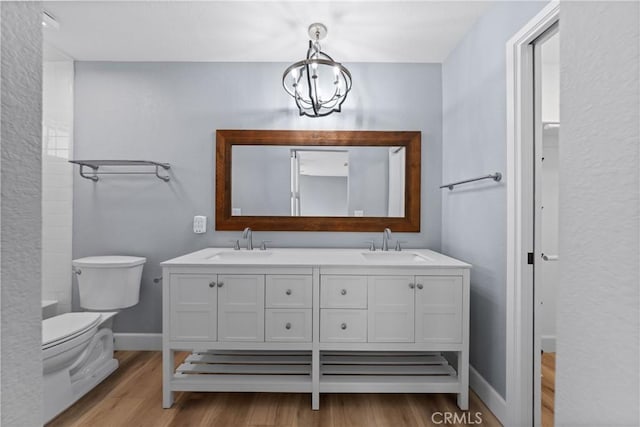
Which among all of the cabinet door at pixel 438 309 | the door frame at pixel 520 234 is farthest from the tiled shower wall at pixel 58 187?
the door frame at pixel 520 234

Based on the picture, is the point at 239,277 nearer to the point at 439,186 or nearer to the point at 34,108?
the point at 34,108

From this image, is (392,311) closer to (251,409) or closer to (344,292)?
(344,292)

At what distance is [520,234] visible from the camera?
150 centimetres

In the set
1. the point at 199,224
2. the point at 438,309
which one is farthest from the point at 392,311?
the point at 199,224

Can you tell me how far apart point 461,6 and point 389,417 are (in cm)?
235

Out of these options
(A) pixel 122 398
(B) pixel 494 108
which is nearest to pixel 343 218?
(B) pixel 494 108

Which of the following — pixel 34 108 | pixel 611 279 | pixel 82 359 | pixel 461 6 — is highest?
pixel 461 6

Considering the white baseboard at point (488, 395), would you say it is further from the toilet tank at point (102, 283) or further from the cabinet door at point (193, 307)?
the toilet tank at point (102, 283)

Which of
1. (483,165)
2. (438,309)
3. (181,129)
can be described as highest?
(181,129)

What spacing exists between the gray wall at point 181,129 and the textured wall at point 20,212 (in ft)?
6.43

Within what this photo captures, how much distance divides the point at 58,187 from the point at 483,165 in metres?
Result: 3.07

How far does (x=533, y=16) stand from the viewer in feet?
4.63

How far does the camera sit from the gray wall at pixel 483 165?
5.39ft

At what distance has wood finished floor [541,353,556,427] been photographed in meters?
1.63
